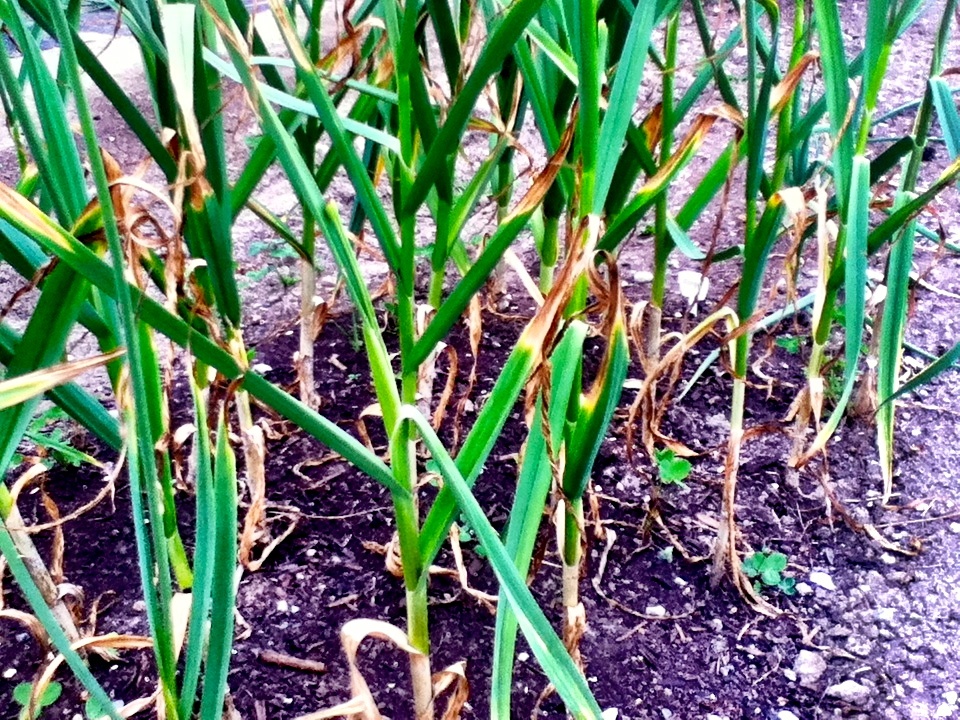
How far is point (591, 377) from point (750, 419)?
0.80 ft

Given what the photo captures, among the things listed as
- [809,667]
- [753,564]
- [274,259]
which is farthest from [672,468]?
[274,259]

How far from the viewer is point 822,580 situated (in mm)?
1014

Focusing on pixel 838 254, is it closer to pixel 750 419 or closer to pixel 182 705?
pixel 750 419

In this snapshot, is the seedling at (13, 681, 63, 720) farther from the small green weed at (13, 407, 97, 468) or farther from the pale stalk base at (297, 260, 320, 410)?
the pale stalk base at (297, 260, 320, 410)

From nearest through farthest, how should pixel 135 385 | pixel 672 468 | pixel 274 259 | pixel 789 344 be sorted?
1. pixel 135 385
2. pixel 672 468
3. pixel 789 344
4. pixel 274 259

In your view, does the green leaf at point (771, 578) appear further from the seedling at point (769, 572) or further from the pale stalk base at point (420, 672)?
the pale stalk base at point (420, 672)

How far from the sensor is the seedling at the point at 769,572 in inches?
39.5

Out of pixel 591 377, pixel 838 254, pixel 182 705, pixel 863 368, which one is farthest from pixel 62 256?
pixel 863 368

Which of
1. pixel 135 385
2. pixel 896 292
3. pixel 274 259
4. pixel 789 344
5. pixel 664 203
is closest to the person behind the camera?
pixel 135 385

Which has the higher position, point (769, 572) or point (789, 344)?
point (789, 344)

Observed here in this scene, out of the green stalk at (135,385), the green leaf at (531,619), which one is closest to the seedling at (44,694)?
the green stalk at (135,385)

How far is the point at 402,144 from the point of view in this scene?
2.41 ft

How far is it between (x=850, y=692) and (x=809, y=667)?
0.15ft

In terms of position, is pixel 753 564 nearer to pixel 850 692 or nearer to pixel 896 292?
pixel 850 692
